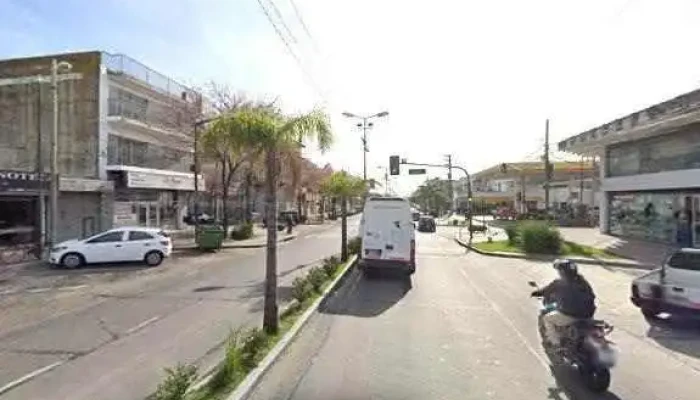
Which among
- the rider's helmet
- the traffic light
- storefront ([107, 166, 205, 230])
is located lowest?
the rider's helmet

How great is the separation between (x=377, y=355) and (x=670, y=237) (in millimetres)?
27632

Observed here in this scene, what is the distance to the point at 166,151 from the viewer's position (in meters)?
41.4

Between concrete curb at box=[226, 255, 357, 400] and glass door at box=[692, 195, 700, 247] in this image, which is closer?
concrete curb at box=[226, 255, 357, 400]

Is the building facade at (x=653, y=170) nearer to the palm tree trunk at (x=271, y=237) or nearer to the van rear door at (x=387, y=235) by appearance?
the van rear door at (x=387, y=235)

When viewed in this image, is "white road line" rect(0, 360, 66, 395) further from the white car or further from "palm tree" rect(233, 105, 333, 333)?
the white car

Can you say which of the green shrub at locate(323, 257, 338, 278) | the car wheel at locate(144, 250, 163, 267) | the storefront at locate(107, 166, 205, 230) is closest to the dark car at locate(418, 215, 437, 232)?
the storefront at locate(107, 166, 205, 230)

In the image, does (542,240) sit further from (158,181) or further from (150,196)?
(150,196)

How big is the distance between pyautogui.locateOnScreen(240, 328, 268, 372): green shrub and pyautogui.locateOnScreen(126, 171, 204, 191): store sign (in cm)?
2770

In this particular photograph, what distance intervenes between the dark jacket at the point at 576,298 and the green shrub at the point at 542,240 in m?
21.7

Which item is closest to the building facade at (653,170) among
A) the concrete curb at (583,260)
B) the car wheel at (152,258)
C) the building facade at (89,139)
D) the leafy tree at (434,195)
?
the concrete curb at (583,260)

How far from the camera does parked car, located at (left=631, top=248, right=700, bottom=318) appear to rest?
39.4 feet

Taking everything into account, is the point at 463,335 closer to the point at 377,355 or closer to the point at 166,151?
the point at 377,355

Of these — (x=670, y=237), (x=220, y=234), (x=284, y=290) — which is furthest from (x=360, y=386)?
(x=670, y=237)

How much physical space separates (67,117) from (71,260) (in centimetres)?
1391
